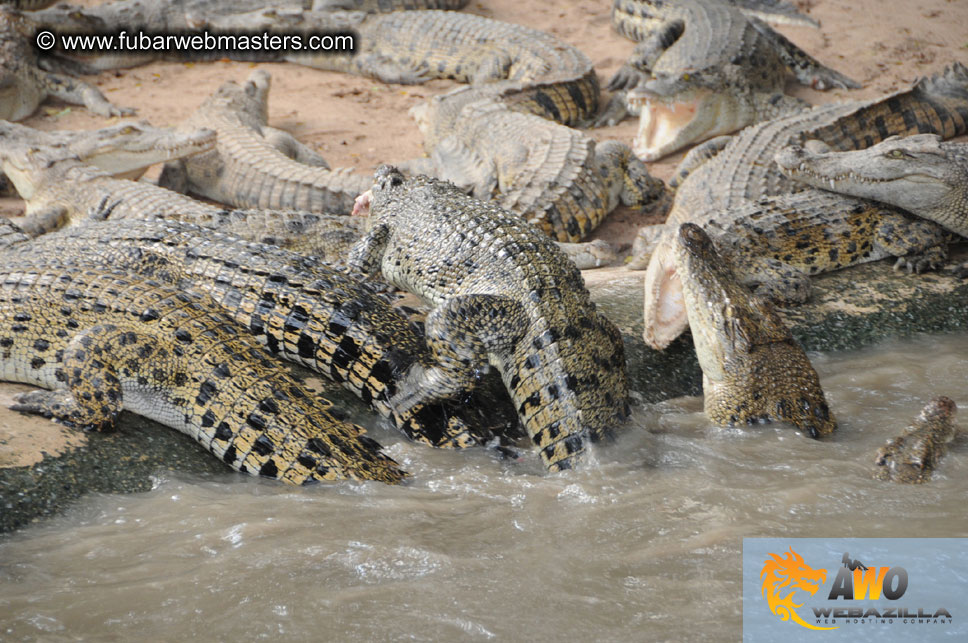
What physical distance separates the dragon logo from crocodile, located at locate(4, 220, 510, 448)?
4.09 ft

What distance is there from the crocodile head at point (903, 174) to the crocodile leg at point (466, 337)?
2.30 meters

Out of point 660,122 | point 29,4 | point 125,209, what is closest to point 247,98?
point 125,209

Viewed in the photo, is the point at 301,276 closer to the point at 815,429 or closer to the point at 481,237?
the point at 481,237

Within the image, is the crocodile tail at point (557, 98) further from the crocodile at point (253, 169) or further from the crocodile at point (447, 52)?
the crocodile at point (253, 169)

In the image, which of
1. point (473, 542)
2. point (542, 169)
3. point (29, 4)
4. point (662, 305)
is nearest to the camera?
point (473, 542)

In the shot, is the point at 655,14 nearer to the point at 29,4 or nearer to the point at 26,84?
the point at 26,84

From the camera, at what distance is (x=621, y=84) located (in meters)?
7.98

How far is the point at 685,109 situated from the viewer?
686 centimetres

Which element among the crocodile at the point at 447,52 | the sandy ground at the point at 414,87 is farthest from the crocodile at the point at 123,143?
the crocodile at the point at 447,52

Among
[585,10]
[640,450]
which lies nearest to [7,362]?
[640,450]

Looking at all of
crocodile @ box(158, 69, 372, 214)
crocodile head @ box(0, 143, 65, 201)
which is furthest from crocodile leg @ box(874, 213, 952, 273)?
crocodile head @ box(0, 143, 65, 201)

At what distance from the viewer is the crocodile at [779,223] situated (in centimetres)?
395

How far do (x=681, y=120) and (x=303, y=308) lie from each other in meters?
4.24

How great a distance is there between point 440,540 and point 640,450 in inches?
35.5
